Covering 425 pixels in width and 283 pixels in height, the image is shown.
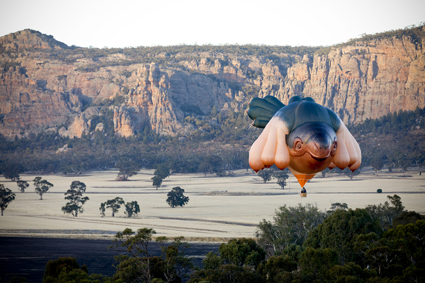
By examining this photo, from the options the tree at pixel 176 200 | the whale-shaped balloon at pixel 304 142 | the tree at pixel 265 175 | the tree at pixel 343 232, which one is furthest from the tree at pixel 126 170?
the whale-shaped balloon at pixel 304 142

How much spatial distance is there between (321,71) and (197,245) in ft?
447

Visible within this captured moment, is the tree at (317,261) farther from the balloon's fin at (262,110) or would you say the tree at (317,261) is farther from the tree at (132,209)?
the tree at (132,209)

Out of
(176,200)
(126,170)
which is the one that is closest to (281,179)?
(176,200)

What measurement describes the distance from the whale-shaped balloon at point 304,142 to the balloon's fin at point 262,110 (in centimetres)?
24

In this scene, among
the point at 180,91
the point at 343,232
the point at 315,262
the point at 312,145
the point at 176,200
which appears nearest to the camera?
the point at 312,145

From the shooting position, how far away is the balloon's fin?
44.3ft

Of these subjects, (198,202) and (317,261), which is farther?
(198,202)

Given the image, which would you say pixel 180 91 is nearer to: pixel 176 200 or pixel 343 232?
pixel 176 200

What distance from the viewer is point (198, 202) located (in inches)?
3167

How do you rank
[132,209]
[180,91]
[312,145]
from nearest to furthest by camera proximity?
[312,145] → [132,209] → [180,91]

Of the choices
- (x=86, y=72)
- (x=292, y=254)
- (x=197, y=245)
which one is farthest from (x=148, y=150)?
(x=292, y=254)

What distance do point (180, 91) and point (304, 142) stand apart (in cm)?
17503

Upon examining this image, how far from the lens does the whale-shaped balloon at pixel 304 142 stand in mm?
12188

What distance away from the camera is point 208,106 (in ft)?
629
